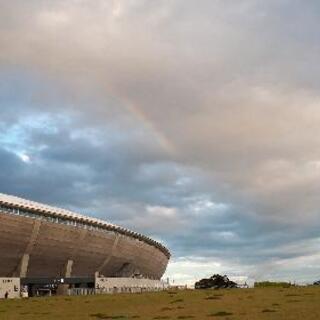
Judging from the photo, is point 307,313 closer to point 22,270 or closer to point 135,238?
point 22,270

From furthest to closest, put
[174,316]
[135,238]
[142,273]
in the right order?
[142,273] → [135,238] → [174,316]

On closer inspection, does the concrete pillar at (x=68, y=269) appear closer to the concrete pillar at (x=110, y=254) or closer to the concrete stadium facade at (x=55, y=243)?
the concrete stadium facade at (x=55, y=243)

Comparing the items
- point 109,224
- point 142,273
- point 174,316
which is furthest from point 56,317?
point 142,273

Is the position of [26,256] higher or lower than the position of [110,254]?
lower

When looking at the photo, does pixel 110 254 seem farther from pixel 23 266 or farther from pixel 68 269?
pixel 23 266

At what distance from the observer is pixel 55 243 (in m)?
128

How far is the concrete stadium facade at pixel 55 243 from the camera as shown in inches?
4550

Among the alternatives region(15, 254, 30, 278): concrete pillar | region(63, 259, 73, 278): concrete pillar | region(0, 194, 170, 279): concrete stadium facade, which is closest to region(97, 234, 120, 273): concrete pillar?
region(0, 194, 170, 279): concrete stadium facade

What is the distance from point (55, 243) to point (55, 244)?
358 mm

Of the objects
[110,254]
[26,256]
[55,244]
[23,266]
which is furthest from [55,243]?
[110,254]

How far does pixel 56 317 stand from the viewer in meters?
41.7

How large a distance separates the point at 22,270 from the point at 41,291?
14535mm

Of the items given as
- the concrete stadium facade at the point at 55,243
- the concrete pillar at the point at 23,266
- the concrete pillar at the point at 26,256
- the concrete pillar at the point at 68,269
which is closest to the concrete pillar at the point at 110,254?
the concrete stadium facade at the point at 55,243

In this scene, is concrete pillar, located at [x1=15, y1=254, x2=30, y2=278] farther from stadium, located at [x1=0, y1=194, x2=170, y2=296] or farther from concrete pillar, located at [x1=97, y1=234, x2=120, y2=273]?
concrete pillar, located at [x1=97, y1=234, x2=120, y2=273]
